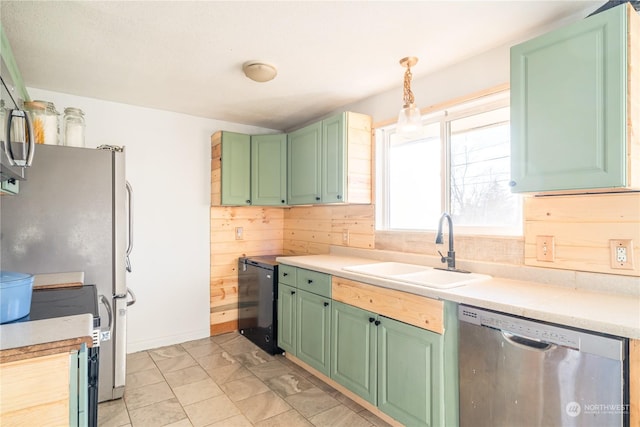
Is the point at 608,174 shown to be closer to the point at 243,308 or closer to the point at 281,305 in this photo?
the point at 281,305

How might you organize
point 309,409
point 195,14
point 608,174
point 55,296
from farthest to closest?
point 309,409 < point 195,14 < point 55,296 < point 608,174

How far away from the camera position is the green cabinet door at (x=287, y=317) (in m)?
2.75

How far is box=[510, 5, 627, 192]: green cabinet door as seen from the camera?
1.34 meters

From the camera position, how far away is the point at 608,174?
1.36m

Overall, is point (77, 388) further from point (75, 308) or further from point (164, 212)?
point (164, 212)

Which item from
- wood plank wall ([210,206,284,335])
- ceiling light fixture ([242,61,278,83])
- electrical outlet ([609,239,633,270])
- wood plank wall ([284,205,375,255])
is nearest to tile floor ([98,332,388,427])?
wood plank wall ([210,206,284,335])

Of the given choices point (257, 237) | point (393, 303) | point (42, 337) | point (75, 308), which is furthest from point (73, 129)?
point (393, 303)

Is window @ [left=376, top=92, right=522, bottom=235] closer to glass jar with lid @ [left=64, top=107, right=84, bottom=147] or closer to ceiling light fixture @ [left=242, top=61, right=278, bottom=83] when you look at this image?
ceiling light fixture @ [left=242, top=61, right=278, bottom=83]

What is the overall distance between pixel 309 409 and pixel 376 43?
228cm

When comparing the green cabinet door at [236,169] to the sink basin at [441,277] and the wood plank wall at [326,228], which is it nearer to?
the wood plank wall at [326,228]

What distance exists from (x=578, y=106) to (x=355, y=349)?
172 centimetres

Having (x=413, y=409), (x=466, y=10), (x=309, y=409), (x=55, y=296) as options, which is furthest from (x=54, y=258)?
(x=466, y=10)

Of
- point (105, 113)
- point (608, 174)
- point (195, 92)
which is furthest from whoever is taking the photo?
point (105, 113)

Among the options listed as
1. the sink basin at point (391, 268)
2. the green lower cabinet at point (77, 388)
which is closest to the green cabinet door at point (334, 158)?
the sink basin at point (391, 268)
